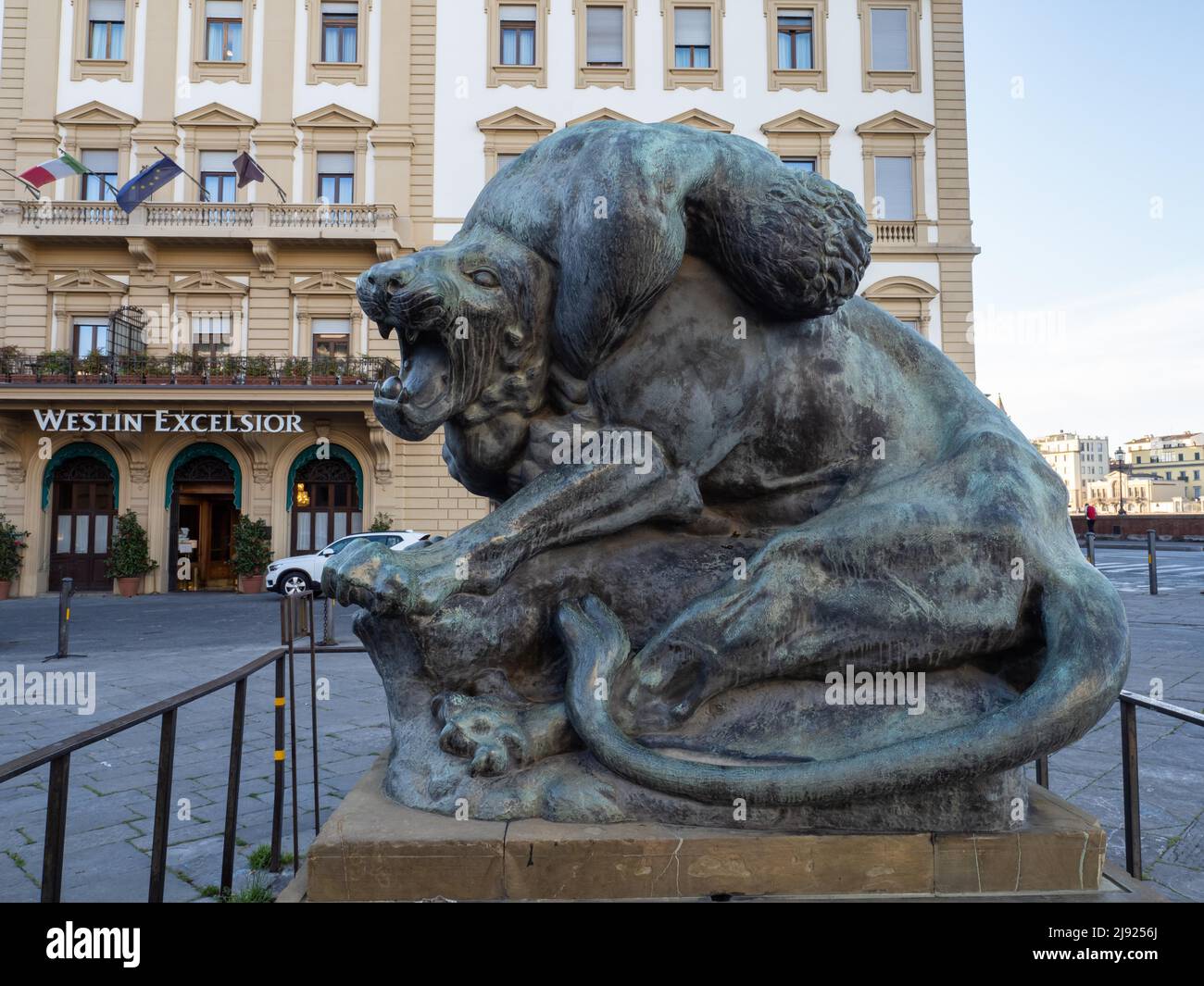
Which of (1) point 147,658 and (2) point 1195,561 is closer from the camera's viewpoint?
(1) point 147,658

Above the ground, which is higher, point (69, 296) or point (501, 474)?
point (69, 296)

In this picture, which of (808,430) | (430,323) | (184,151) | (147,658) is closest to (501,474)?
(430,323)

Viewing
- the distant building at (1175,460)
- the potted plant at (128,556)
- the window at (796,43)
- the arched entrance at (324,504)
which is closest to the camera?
the potted plant at (128,556)

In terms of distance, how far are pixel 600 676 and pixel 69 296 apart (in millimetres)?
20471

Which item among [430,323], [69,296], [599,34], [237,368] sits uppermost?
[599,34]

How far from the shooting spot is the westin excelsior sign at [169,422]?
17.3 metres

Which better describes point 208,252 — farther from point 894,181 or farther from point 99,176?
point 894,181

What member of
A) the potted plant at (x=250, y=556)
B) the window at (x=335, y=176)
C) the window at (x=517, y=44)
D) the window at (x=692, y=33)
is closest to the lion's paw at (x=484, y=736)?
the potted plant at (x=250, y=556)

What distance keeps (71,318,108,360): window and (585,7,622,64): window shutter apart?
12239 mm

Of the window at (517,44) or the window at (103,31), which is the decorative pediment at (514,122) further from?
the window at (103,31)

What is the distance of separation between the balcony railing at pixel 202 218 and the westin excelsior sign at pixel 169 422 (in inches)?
148

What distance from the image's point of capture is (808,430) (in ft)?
7.04

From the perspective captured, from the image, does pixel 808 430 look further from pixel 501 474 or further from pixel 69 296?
pixel 69 296

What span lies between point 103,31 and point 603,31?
11042 mm
